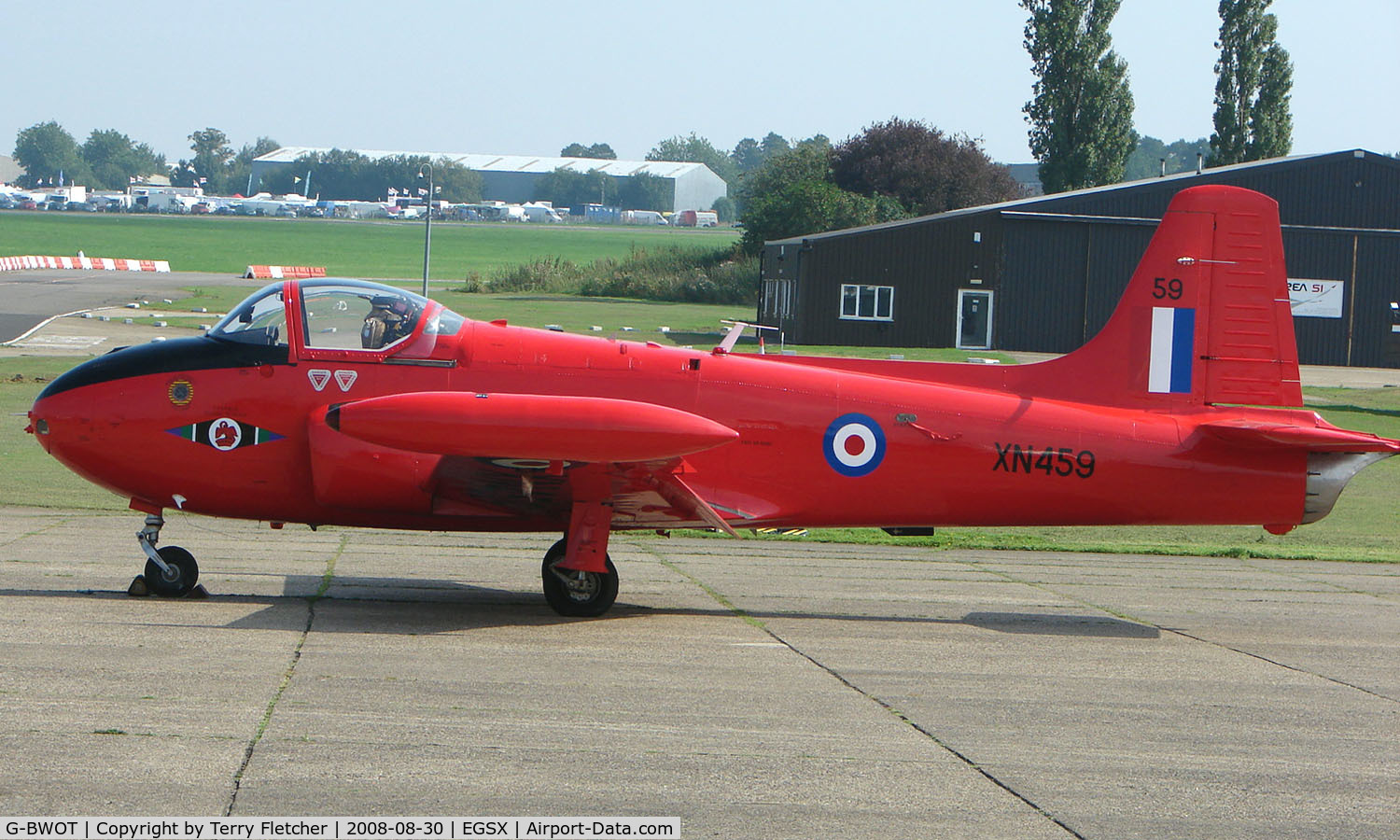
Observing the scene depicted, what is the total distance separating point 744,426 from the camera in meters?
10.6

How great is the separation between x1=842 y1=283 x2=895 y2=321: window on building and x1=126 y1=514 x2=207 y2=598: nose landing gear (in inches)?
1652

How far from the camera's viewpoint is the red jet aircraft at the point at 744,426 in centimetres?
1024

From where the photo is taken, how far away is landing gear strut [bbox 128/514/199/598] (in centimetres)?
1044

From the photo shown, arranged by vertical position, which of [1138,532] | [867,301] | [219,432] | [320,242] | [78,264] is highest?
[320,242]

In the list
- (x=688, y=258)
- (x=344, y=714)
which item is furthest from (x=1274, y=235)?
(x=688, y=258)

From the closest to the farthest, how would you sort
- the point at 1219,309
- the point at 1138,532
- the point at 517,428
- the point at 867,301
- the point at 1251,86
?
the point at 517,428 → the point at 1219,309 → the point at 1138,532 → the point at 867,301 → the point at 1251,86

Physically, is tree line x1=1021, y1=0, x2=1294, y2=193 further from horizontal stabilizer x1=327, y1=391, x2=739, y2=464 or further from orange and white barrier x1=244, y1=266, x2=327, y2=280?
horizontal stabilizer x1=327, y1=391, x2=739, y2=464

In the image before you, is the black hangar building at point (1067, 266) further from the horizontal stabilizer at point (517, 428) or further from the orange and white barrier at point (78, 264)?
the orange and white barrier at point (78, 264)

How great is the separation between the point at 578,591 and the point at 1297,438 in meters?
5.66

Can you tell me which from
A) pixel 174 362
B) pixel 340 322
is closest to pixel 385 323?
pixel 340 322

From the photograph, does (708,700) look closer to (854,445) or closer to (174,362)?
(854,445)

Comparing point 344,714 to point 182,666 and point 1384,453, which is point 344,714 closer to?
point 182,666

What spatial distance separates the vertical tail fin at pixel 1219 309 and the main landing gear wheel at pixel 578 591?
181 inches

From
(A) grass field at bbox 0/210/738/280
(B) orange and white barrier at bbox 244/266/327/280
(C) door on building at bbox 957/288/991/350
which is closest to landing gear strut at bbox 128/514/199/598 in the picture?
(C) door on building at bbox 957/288/991/350
